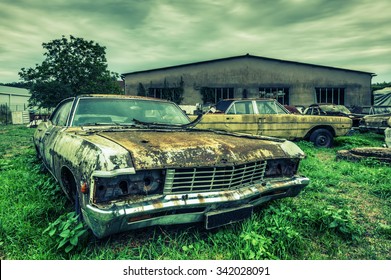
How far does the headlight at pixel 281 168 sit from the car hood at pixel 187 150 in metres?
0.08

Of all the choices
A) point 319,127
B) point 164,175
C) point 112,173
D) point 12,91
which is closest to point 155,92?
point 319,127

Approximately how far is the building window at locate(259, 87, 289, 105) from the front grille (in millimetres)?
14933

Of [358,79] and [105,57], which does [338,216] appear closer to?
[358,79]

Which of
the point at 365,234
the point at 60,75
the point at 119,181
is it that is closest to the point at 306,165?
→ the point at 365,234

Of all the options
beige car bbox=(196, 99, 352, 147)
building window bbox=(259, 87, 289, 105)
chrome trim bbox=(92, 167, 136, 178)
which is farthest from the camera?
building window bbox=(259, 87, 289, 105)

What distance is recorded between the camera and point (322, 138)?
772 centimetres

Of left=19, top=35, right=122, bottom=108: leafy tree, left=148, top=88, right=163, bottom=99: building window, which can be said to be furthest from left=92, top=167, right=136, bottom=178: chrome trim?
left=19, top=35, right=122, bottom=108: leafy tree

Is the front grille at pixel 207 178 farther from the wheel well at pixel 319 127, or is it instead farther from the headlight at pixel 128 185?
the wheel well at pixel 319 127

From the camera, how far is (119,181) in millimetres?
1863

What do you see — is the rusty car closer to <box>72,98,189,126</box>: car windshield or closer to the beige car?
<box>72,98,189,126</box>: car windshield

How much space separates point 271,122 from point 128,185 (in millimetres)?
5846

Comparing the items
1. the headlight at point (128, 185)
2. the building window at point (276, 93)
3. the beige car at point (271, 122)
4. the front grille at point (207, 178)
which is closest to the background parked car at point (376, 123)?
the beige car at point (271, 122)

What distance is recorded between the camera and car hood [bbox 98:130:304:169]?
196cm

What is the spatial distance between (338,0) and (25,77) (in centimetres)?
2387
